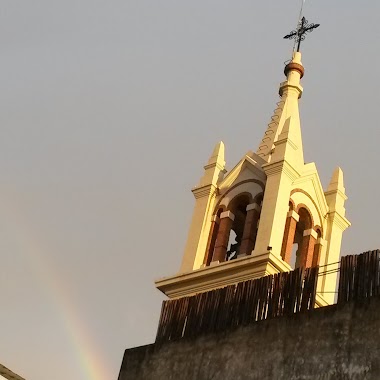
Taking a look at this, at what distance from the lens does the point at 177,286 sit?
26.6m

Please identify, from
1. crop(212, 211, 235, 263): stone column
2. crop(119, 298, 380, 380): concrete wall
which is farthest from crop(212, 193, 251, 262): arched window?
crop(119, 298, 380, 380): concrete wall

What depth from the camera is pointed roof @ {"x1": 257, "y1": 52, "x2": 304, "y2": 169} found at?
28.7m

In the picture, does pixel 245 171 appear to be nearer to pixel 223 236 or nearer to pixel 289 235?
pixel 223 236

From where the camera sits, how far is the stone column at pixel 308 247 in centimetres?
2780

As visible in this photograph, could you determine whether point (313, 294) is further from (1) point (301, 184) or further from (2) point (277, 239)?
(1) point (301, 184)

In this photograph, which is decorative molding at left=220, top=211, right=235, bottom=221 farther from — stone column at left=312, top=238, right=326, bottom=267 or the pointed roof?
stone column at left=312, top=238, right=326, bottom=267

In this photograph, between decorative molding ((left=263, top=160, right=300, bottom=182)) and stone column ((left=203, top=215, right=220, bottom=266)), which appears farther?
decorative molding ((left=263, top=160, right=300, bottom=182))

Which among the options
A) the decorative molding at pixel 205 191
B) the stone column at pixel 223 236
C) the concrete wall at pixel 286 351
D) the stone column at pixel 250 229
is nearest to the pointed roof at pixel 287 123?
the stone column at pixel 250 229

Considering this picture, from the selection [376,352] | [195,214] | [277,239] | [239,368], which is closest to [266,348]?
[239,368]

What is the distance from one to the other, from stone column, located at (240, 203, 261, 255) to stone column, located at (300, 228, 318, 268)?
5.52ft

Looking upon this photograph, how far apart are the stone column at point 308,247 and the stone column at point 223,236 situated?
2.28 meters

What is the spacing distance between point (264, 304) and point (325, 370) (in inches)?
60.5

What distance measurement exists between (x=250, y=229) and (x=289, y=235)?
1.17m

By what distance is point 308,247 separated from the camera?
28.1 meters
